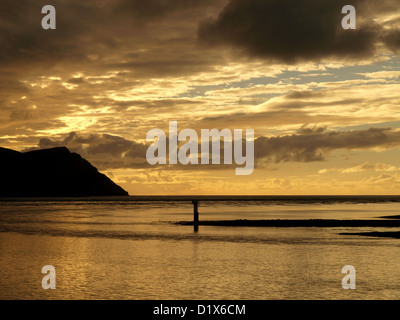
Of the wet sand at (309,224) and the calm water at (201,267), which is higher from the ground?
the wet sand at (309,224)

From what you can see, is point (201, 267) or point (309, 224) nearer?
point (201, 267)

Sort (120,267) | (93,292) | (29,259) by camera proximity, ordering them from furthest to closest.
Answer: (29,259) → (120,267) → (93,292)

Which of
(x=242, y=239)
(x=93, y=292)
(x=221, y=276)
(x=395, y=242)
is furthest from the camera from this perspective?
(x=242, y=239)

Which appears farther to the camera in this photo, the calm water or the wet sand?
the wet sand

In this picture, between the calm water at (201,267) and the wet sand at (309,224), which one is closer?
the calm water at (201,267)

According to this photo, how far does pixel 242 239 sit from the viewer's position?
6091cm

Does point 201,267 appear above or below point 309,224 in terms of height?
below

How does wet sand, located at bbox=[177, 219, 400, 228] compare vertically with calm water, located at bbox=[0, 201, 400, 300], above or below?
above
